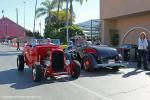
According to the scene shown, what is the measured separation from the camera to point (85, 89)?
11234mm

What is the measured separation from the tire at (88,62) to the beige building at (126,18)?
27.5ft

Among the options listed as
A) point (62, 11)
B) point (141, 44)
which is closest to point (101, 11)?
point (141, 44)

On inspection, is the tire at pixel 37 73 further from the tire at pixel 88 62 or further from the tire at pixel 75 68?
the tire at pixel 88 62

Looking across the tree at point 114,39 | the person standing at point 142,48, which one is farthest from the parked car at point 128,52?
the tree at point 114,39

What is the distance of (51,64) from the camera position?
1302 centimetres

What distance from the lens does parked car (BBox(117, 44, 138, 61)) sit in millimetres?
21906

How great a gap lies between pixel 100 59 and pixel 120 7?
12.1 meters

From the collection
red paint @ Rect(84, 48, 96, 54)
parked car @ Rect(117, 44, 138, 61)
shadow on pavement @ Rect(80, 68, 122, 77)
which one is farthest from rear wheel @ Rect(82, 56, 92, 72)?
parked car @ Rect(117, 44, 138, 61)

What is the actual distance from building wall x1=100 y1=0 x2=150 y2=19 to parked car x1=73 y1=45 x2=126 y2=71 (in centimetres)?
827

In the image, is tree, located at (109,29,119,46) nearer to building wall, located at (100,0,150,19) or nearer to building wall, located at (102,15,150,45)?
building wall, located at (102,15,150,45)

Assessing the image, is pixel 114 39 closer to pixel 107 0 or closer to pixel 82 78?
pixel 107 0

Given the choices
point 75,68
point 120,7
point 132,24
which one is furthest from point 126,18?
point 75,68

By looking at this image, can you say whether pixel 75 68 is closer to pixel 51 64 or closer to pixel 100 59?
pixel 51 64

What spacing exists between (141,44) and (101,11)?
523 inches
